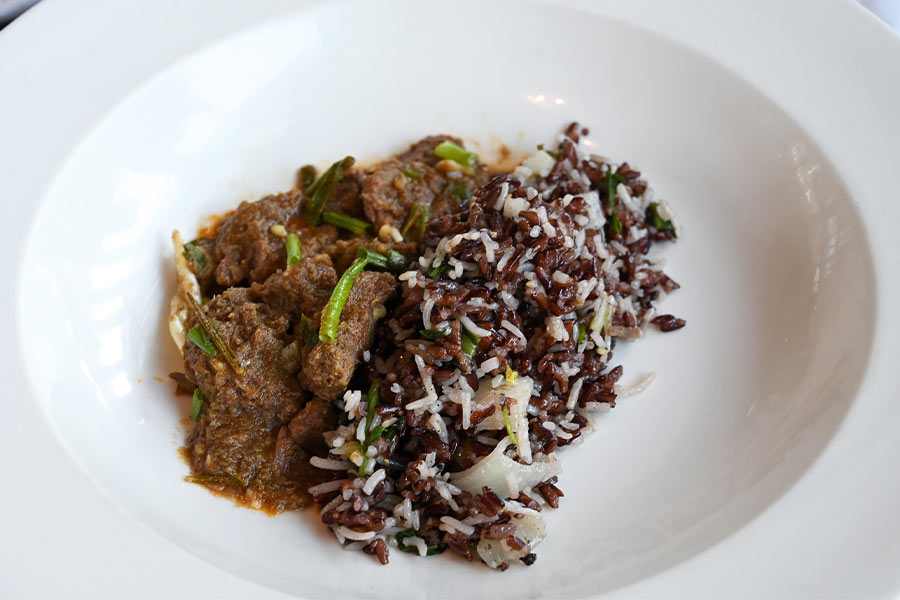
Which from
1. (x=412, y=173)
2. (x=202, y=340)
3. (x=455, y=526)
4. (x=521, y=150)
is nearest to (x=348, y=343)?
(x=202, y=340)

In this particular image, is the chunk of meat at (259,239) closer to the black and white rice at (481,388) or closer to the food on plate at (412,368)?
the food on plate at (412,368)

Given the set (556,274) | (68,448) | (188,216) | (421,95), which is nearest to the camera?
(68,448)

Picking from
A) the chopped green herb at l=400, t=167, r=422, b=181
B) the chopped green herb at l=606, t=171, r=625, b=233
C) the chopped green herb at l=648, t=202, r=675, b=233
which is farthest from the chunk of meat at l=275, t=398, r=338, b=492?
the chopped green herb at l=648, t=202, r=675, b=233

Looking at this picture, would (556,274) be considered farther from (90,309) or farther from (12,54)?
(12,54)

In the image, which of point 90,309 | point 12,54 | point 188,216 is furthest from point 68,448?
point 12,54

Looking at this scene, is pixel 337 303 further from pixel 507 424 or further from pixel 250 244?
pixel 507 424

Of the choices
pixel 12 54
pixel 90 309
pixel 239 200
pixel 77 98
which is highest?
pixel 12 54

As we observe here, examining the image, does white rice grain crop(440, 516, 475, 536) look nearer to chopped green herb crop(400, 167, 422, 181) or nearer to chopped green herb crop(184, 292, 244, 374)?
chopped green herb crop(184, 292, 244, 374)
